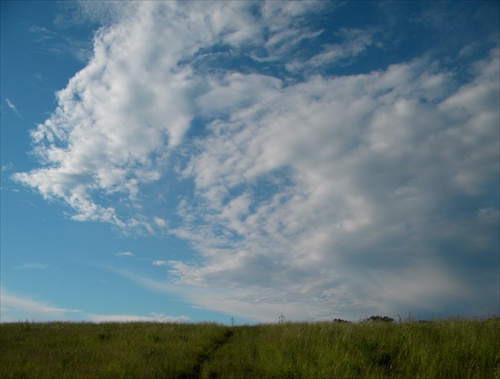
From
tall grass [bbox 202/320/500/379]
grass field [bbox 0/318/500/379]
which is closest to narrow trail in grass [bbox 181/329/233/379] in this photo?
grass field [bbox 0/318/500/379]

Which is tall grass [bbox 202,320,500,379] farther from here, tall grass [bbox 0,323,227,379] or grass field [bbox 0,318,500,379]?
tall grass [bbox 0,323,227,379]

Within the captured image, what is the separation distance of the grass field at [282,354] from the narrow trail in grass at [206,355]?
4cm

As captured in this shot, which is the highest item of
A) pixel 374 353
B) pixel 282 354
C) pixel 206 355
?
pixel 374 353

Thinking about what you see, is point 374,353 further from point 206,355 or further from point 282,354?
point 206,355

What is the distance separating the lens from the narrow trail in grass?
12289 mm

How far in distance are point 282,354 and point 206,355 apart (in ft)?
11.2

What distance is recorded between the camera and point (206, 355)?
49.1ft

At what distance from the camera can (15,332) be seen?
20484 millimetres

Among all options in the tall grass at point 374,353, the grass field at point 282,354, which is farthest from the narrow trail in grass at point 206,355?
the tall grass at point 374,353

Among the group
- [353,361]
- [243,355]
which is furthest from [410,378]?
[243,355]

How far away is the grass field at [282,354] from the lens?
464 inches

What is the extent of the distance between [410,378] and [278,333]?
7515mm

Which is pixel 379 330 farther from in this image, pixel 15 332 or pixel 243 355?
pixel 15 332

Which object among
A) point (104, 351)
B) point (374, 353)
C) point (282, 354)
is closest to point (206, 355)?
point (282, 354)
